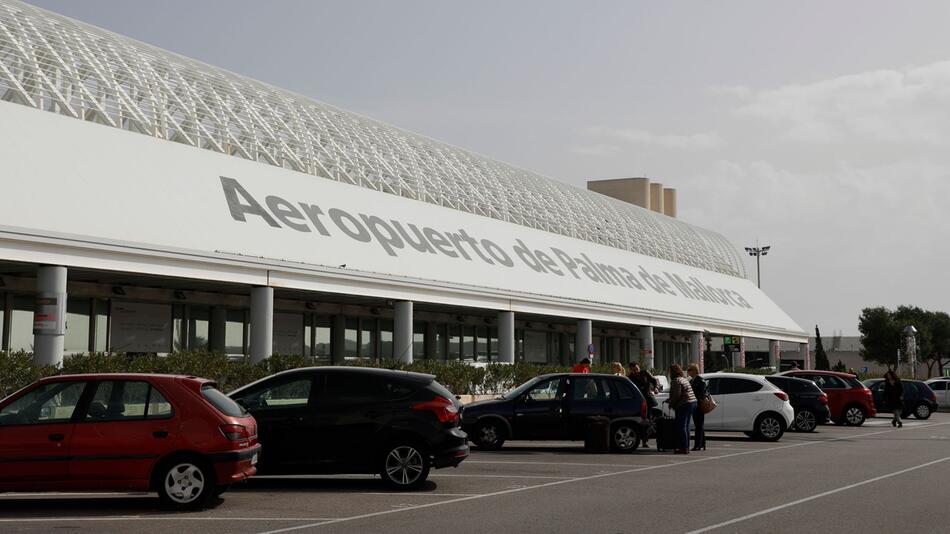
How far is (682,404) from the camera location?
20734 millimetres

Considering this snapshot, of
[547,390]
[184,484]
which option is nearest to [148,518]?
[184,484]

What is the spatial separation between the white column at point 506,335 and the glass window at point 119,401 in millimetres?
27272

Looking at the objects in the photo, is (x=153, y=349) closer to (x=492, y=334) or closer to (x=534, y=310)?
(x=534, y=310)

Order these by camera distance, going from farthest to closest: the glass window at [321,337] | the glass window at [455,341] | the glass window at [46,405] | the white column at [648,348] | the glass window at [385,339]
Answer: the white column at [648,348] → the glass window at [455,341] → the glass window at [385,339] → the glass window at [321,337] → the glass window at [46,405]

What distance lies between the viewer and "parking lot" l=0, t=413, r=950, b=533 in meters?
11.1

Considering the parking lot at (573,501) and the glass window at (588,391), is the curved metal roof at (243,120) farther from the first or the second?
the parking lot at (573,501)

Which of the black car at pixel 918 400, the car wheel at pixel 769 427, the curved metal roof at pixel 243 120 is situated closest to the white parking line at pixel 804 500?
the car wheel at pixel 769 427

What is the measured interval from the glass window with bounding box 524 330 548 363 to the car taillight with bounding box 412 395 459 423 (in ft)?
112

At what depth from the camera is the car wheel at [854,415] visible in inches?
1264

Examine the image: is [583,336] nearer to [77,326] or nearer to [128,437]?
[77,326]

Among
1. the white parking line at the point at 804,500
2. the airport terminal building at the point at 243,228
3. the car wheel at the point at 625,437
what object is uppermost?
the airport terminal building at the point at 243,228

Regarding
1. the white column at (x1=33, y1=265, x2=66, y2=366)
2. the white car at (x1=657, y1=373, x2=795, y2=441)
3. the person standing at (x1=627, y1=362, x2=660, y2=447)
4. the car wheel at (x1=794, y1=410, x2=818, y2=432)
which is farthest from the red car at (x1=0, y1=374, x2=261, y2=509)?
the car wheel at (x1=794, y1=410, x2=818, y2=432)

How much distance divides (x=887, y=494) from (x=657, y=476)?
357cm

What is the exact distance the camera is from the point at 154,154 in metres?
28.2
